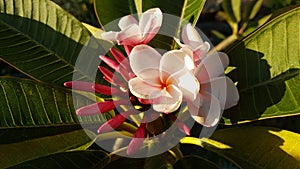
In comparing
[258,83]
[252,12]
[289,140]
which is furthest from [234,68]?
[252,12]

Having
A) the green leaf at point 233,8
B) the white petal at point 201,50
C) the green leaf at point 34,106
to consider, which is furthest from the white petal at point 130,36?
the green leaf at point 233,8

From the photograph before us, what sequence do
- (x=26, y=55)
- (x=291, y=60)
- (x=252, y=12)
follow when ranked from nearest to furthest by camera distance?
(x=291, y=60)
(x=26, y=55)
(x=252, y=12)

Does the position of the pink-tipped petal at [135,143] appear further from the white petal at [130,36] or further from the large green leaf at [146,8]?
the large green leaf at [146,8]

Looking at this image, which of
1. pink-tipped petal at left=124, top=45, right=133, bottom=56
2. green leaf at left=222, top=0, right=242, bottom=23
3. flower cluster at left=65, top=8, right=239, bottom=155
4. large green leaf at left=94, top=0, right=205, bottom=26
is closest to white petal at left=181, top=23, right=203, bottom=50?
flower cluster at left=65, top=8, right=239, bottom=155

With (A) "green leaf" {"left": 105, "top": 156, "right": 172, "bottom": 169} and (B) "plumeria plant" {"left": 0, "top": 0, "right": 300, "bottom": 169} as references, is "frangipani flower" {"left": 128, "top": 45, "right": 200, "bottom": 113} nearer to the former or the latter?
(B) "plumeria plant" {"left": 0, "top": 0, "right": 300, "bottom": 169}

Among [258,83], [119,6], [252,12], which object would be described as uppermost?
[119,6]

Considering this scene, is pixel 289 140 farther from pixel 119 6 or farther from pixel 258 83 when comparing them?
pixel 119 6
